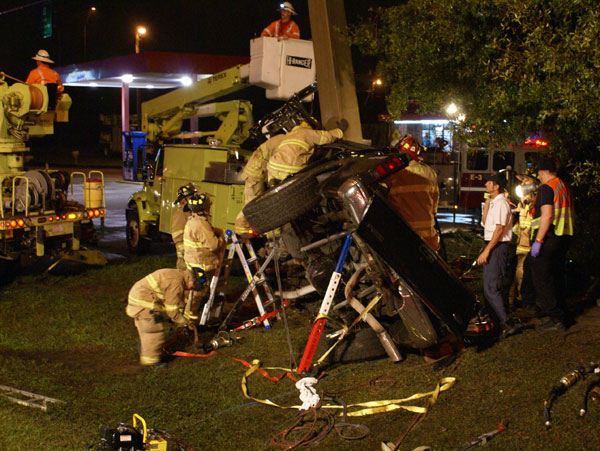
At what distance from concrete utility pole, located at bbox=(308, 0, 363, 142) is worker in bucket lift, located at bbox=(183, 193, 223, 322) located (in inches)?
110

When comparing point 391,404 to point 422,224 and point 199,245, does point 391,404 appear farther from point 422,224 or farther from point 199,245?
point 199,245

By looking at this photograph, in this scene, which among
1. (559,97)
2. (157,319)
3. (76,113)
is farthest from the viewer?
(76,113)

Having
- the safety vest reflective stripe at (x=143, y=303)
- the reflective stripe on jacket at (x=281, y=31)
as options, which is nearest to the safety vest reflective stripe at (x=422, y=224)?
the safety vest reflective stripe at (x=143, y=303)

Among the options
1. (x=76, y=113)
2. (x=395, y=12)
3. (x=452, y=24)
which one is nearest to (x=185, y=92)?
(x=395, y=12)

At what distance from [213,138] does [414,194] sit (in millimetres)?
5796

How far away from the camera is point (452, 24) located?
730cm

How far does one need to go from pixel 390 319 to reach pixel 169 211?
5.52 m

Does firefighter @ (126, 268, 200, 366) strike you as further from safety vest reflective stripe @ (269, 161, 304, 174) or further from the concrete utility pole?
the concrete utility pole

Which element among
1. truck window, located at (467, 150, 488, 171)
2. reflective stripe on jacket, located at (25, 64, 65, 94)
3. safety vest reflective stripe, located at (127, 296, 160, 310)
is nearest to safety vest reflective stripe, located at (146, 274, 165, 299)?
safety vest reflective stripe, located at (127, 296, 160, 310)

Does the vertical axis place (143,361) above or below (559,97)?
below

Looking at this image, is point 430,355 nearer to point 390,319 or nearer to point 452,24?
point 390,319

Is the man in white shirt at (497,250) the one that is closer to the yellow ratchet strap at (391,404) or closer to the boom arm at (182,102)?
the yellow ratchet strap at (391,404)

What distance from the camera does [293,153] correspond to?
21.8 ft

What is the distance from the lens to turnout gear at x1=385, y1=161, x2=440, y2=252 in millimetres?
6789
